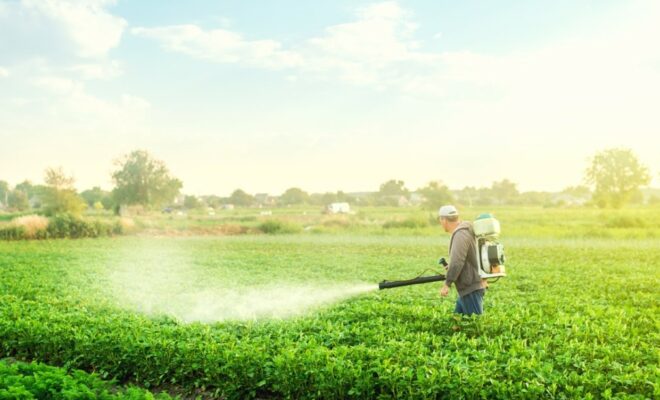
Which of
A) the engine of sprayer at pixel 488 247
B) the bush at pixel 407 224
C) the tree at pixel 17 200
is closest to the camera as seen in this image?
the engine of sprayer at pixel 488 247

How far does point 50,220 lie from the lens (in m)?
36.9

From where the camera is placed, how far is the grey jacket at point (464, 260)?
26.1 feet

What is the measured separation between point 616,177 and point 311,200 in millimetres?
30280

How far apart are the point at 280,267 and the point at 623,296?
12.1 metres

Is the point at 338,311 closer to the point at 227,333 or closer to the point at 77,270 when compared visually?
the point at 227,333

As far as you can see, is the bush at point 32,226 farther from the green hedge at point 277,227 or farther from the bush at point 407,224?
the bush at point 407,224

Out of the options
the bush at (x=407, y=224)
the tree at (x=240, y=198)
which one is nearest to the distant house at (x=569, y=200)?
the bush at (x=407, y=224)

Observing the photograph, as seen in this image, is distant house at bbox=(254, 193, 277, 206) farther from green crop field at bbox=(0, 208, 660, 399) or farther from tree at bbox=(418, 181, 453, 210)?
green crop field at bbox=(0, 208, 660, 399)

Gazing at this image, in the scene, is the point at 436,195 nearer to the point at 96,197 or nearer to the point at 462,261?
the point at 462,261

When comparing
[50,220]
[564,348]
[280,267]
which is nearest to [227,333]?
[564,348]

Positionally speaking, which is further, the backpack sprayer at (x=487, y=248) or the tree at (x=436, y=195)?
the tree at (x=436, y=195)

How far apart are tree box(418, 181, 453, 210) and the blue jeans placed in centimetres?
4118

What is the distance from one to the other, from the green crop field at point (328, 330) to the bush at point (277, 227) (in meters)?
19.7

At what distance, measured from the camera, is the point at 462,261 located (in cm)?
793
